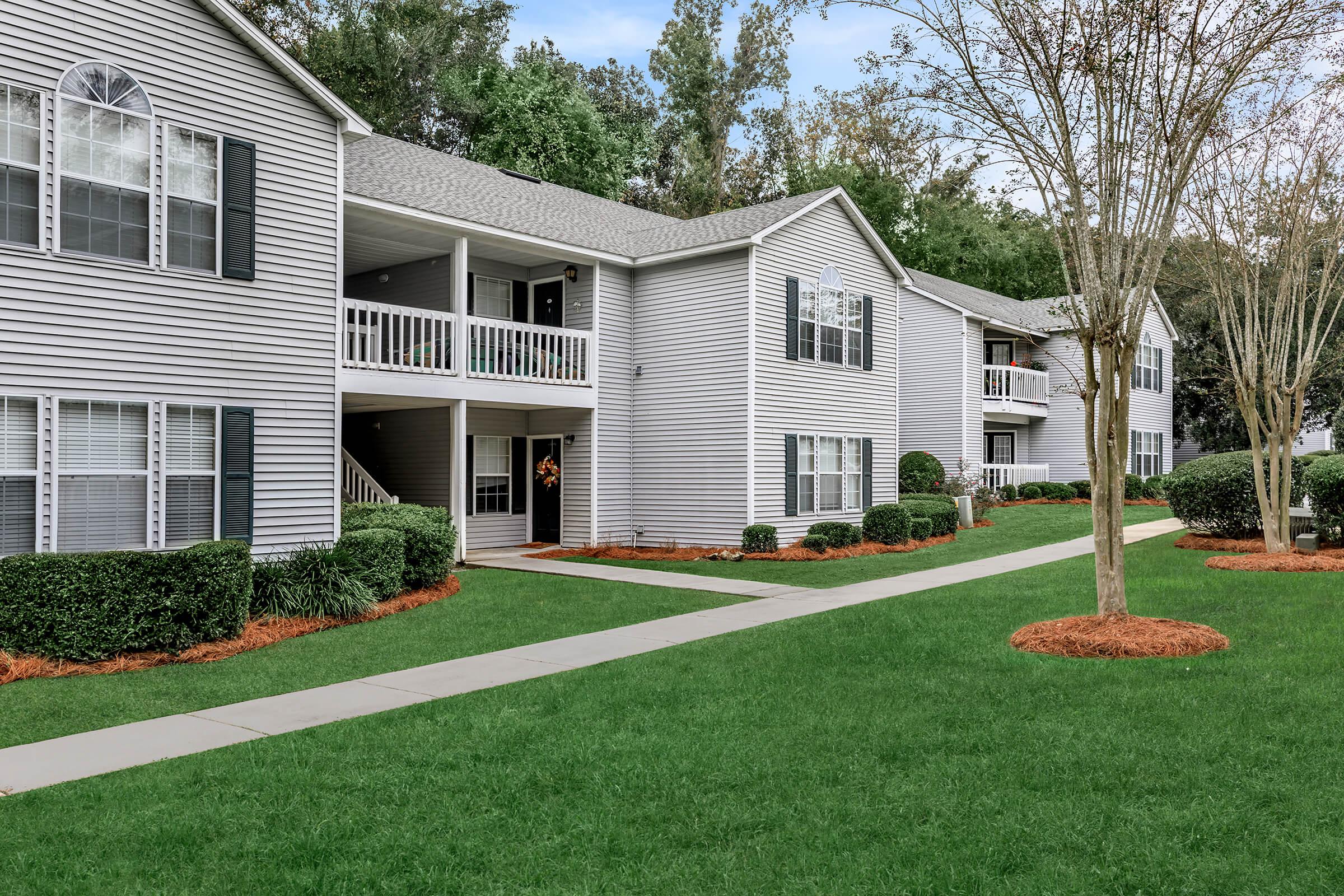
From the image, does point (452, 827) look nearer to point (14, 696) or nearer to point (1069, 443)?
point (14, 696)

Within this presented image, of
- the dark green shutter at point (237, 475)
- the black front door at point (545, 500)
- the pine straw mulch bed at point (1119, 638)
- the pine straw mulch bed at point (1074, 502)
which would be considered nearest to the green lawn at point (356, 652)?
the dark green shutter at point (237, 475)

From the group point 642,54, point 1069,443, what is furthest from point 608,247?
point 642,54

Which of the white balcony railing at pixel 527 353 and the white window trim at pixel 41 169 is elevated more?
the white window trim at pixel 41 169

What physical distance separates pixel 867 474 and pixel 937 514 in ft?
5.68

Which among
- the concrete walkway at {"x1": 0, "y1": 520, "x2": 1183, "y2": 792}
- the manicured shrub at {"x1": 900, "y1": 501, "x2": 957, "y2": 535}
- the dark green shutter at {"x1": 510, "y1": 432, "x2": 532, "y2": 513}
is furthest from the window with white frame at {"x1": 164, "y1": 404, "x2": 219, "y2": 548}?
the manicured shrub at {"x1": 900, "y1": 501, "x2": 957, "y2": 535}

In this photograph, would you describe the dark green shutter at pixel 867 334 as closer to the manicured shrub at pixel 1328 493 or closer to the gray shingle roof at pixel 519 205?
the gray shingle roof at pixel 519 205

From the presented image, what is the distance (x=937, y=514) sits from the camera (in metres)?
20.9

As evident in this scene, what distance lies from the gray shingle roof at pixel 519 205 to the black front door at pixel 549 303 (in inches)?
47.7

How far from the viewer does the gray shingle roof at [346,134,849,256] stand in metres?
15.7

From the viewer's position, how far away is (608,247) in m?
18.7

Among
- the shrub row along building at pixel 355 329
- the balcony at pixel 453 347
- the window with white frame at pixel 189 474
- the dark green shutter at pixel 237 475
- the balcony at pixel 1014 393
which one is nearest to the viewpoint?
the shrub row along building at pixel 355 329

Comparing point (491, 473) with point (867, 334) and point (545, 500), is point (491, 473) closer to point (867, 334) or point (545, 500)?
point (545, 500)

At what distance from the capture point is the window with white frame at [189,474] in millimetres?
10875

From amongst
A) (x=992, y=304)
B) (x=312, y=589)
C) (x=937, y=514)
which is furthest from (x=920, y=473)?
(x=312, y=589)
